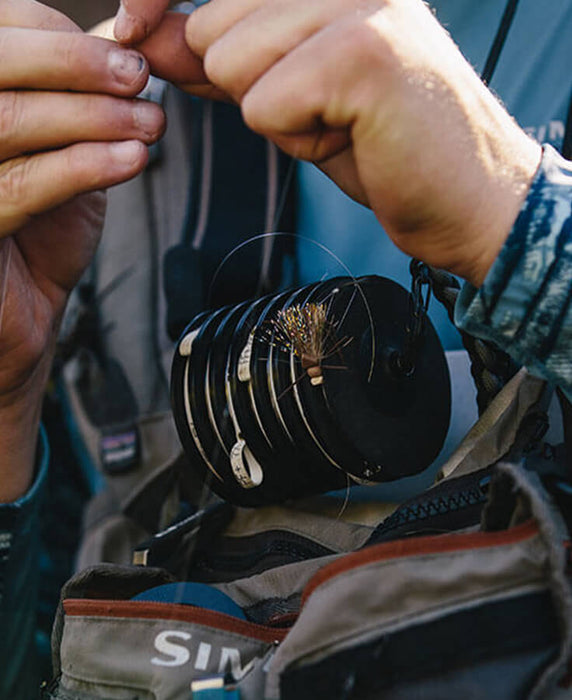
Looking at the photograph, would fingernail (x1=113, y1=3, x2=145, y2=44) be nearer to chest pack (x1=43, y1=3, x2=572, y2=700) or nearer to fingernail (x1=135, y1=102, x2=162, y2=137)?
fingernail (x1=135, y1=102, x2=162, y2=137)

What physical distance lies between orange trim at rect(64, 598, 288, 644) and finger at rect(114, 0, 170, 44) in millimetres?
434

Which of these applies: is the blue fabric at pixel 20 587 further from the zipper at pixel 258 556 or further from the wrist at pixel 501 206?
the wrist at pixel 501 206

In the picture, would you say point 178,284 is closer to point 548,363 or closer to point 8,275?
point 8,275

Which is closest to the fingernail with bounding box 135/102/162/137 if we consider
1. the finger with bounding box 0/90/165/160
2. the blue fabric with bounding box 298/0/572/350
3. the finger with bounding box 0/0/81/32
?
the finger with bounding box 0/90/165/160

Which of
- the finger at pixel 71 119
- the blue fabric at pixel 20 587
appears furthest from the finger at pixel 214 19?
the blue fabric at pixel 20 587

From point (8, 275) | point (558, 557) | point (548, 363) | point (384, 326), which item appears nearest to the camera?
point (558, 557)

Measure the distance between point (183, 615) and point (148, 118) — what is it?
40 cm

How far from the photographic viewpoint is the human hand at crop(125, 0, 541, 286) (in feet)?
1.45

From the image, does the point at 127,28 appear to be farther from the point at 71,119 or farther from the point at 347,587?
the point at 347,587

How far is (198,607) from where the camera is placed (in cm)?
54

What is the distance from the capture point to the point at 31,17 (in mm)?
646

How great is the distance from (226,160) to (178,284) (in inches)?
8.7

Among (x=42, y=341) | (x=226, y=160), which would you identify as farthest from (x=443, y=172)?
(x=226, y=160)

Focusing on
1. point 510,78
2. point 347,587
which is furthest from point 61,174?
point 510,78
